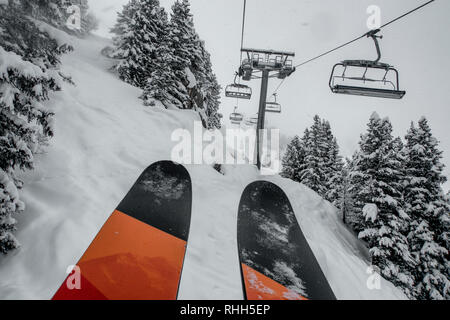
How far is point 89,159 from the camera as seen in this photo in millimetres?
5848

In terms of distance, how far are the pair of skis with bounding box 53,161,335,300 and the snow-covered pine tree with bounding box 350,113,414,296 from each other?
7.61 metres

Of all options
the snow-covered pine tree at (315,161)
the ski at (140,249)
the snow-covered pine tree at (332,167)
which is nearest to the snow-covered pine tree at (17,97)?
the ski at (140,249)

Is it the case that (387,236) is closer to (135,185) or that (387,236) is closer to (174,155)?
(174,155)

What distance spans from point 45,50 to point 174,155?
469 centimetres

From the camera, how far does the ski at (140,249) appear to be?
3.15m

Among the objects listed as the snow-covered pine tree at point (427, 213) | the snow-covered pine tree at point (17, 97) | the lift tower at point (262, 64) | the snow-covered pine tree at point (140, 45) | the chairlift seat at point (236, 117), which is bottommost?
the snow-covered pine tree at point (427, 213)

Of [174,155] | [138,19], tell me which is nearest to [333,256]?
[174,155]

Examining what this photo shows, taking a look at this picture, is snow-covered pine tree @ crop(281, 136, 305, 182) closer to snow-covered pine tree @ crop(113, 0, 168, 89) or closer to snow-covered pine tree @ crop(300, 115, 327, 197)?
snow-covered pine tree @ crop(300, 115, 327, 197)

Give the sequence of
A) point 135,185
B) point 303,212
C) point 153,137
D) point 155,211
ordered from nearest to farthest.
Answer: point 155,211
point 135,185
point 303,212
point 153,137

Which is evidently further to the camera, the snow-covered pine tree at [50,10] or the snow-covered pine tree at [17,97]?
the snow-covered pine tree at [50,10]

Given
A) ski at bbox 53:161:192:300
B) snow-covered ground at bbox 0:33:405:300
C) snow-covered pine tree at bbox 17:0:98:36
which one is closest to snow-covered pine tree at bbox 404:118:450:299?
snow-covered ground at bbox 0:33:405:300

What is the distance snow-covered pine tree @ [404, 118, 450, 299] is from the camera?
11344 millimetres

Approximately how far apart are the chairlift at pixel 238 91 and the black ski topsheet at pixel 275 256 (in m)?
6.57

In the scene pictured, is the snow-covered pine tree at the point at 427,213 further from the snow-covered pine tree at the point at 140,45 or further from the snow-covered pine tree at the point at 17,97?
the snow-covered pine tree at the point at 140,45
